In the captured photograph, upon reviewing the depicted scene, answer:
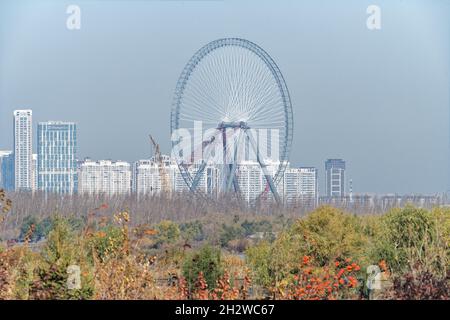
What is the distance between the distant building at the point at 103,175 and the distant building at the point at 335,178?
17935 millimetres

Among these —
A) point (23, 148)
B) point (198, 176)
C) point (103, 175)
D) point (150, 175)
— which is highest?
point (23, 148)

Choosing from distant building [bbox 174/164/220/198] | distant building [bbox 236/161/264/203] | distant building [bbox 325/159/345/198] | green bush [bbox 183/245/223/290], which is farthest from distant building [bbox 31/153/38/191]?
green bush [bbox 183/245/223/290]

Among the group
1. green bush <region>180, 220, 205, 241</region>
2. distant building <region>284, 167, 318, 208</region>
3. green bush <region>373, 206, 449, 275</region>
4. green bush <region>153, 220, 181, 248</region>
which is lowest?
green bush <region>180, 220, 205, 241</region>

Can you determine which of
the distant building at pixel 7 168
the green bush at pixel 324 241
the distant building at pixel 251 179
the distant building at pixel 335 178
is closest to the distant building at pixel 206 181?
the distant building at pixel 251 179

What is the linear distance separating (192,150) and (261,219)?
14.1ft

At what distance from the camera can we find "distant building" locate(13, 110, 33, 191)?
6162 centimetres

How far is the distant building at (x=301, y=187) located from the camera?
4472 centimetres

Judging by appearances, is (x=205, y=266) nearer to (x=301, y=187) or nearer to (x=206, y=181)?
(x=301, y=187)

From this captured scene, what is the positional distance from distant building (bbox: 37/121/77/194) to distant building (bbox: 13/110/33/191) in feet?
4.09

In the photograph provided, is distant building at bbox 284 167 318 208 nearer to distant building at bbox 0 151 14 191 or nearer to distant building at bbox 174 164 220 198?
distant building at bbox 174 164 220 198

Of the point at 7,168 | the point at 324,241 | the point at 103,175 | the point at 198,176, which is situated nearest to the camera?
the point at 324,241

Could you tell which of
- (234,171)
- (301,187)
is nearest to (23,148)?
(301,187)

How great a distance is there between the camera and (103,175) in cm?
6175

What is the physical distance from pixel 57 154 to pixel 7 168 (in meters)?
8.48
